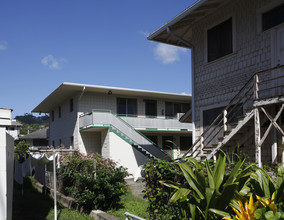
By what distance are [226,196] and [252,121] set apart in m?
5.74

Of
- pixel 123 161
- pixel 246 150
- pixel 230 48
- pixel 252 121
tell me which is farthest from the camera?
pixel 123 161

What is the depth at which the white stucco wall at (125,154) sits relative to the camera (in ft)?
63.1

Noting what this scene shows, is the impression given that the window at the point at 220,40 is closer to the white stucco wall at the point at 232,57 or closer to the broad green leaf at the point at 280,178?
the white stucco wall at the point at 232,57

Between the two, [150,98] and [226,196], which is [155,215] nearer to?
[226,196]

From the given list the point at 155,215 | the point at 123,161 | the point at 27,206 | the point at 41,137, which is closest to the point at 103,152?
the point at 123,161

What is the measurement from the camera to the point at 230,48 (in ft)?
36.9

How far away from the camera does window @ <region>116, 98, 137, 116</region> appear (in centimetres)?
2323

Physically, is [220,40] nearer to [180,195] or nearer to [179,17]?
[179,17]

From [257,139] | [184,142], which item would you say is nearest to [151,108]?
[184,142]

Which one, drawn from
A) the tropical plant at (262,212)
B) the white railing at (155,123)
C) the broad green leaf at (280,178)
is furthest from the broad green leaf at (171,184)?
the white railing at (155,123)

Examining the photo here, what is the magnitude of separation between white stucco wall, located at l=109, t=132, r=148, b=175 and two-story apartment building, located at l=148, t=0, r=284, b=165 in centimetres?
779

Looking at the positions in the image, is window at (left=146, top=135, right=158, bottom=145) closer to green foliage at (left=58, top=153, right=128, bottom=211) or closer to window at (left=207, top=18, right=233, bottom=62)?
window at (left=207, top=18, right=233, bottom=62)

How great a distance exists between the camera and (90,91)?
21750mm

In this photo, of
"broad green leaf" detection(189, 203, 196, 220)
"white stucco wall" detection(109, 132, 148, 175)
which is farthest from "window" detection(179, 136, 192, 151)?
"broad green leaf" detection(189, 203, 196, 220)
